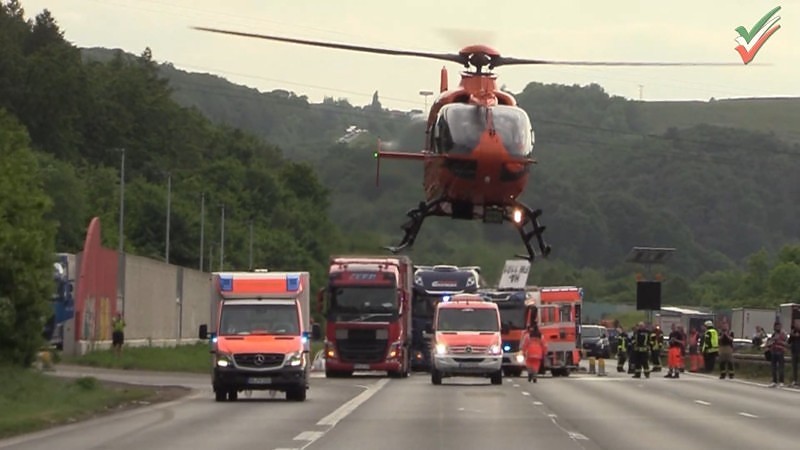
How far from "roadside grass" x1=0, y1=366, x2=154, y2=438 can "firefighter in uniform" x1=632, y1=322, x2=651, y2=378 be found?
21.8m

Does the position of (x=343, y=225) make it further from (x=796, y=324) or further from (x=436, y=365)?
(x=796, y=324)

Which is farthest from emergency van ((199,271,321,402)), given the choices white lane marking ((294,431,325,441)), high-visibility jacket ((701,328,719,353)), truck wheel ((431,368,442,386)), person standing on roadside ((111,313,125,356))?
high-visibility jacket ((701,328,719,353))

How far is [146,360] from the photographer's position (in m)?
60.9

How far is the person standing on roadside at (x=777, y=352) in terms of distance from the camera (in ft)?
156

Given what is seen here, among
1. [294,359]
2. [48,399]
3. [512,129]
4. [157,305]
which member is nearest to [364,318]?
[294,359]

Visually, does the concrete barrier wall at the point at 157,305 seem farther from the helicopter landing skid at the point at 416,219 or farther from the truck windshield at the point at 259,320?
the helicopter landing skid at the point at 416,219

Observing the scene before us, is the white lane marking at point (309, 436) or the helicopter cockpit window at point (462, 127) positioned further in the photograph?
the helicopter cockpit window at point (462, 127)

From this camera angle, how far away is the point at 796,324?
47.1 m

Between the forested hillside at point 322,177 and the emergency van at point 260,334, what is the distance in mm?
28606

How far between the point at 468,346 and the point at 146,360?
15.3 m

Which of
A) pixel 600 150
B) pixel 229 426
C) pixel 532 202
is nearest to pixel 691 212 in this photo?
pixel 600 150

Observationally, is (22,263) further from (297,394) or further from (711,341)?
(711,341)

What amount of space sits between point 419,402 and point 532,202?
48883mm

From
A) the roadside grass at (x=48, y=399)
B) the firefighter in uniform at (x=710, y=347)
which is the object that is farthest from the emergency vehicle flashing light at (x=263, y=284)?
the firefighter in uniform at (x=710, y=347)
